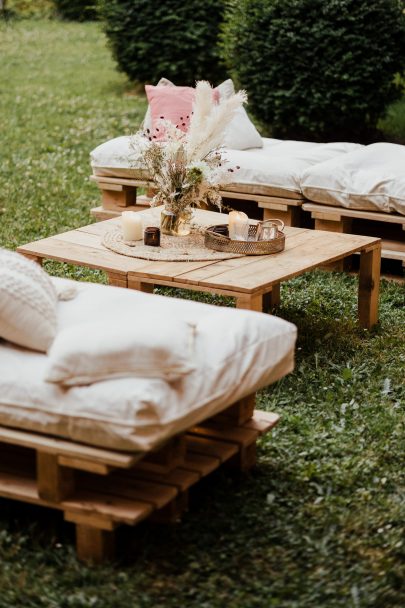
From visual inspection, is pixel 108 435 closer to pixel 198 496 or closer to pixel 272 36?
pixel 198 496

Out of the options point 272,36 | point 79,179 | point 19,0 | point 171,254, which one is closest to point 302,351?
point 171,254

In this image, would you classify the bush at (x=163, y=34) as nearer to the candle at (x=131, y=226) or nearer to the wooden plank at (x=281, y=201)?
the wooden plank at (x=281, y=201)

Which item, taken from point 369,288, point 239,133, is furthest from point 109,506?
point 239,133

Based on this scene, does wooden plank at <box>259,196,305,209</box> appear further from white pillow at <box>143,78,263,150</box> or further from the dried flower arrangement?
the dried flower arrangement

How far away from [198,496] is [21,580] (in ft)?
2.41

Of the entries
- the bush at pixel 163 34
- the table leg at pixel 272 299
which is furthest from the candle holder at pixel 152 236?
the bush at pixel 163 34

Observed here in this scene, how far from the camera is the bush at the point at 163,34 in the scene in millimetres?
10656

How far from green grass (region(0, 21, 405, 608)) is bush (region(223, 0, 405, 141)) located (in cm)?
330

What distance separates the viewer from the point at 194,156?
5102 millimetres

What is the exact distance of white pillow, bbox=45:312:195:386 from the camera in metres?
3.06

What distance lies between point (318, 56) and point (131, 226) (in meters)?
4.21

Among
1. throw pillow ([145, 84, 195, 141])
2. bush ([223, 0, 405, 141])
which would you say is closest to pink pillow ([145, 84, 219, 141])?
throw pillow ([145, 84, 195, 141])

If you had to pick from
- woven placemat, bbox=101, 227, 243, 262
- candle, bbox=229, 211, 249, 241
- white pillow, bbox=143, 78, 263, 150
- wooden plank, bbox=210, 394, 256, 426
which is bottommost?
wooden plank, bbox=210, 394, 256, 426

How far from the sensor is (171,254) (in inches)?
198
